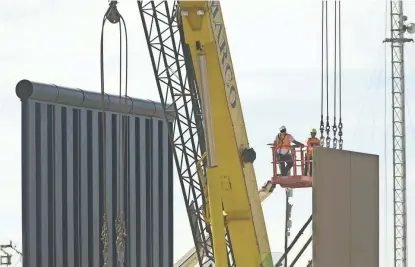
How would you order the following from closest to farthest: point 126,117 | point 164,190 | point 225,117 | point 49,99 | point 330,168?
point 330,168, point 225,117, point 49,99, point 126,117, point 164,190

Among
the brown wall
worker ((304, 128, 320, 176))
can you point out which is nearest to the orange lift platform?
worker ((304, 128, 320, 176))

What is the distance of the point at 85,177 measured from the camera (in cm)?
2033

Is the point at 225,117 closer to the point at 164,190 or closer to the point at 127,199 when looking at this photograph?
the point at 127,199

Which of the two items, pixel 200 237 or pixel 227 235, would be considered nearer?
pixel 227 235

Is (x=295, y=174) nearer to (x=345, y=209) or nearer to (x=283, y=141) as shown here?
(x=283, y=141)

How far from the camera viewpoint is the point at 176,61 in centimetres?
1928

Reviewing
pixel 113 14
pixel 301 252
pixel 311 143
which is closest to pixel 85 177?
pixel 311 143

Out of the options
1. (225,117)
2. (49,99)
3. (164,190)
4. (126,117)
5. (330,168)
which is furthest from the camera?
(164,190)

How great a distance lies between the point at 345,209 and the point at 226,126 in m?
6.75

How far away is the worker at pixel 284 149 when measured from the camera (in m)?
18.0

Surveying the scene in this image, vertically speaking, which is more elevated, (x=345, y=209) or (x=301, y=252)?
(x=345, y=209)

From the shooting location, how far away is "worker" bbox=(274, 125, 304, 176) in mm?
18047

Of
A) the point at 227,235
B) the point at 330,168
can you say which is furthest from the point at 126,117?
the point at 330,168

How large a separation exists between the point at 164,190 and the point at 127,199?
2114 millimetres
